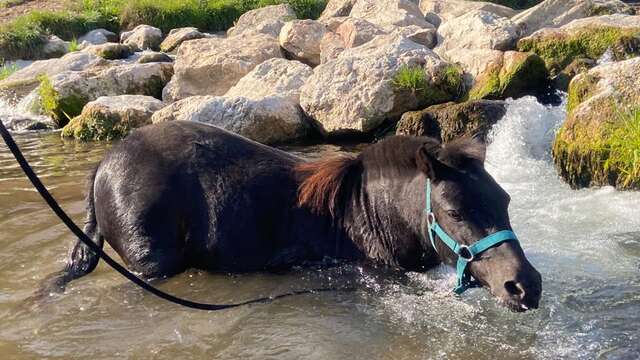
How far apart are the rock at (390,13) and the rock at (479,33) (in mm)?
1744

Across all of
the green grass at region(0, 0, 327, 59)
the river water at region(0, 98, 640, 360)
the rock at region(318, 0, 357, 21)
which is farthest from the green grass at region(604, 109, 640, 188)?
the green grass at region(0, 0, 327, 59)

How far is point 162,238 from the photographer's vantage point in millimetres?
5070

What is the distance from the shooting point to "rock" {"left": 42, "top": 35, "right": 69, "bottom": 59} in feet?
75.0

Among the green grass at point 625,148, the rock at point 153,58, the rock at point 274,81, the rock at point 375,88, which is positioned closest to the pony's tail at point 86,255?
the green grass at point 625,148

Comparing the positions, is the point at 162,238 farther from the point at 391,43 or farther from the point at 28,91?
the point at 28,91

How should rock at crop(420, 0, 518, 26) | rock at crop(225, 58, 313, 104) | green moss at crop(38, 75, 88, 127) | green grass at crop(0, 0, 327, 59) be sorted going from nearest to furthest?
rock at crop(225, 58, 313, 104), green moss at crop(38, 75, 88, 127), rock at crop(420, 0, 518, 26), green grass at crop(0, 0, 327, 59)

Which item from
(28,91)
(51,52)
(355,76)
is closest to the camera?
(355,76)

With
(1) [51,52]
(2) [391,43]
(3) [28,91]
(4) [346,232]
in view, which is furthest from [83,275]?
(1) [51,52]

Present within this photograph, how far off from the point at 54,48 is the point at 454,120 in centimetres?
1713

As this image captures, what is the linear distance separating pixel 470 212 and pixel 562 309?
0.90 m

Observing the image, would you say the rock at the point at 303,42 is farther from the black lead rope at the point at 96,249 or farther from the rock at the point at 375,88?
the black lead rope at the point at 96,249

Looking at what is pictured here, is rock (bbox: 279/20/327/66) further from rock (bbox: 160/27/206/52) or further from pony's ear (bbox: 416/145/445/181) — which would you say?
pony's ear (bbox: 416/145/445/181)

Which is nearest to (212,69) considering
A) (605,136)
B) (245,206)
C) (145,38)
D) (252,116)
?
(252,116)

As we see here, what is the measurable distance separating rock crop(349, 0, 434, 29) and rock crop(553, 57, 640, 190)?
25.4 ft
